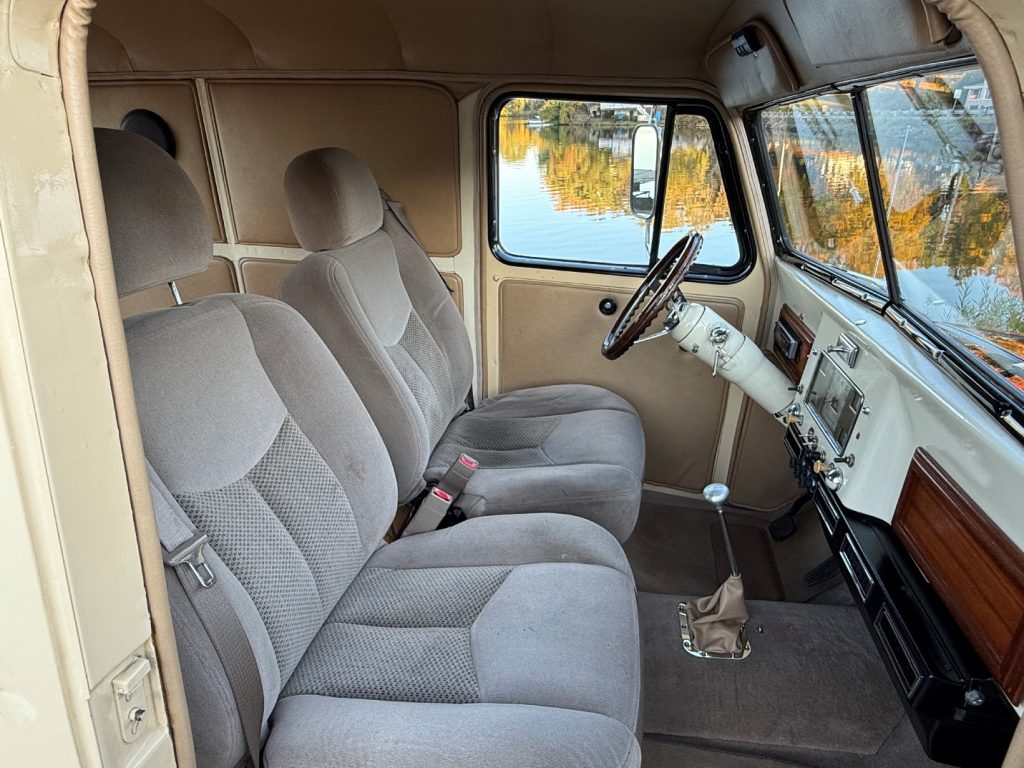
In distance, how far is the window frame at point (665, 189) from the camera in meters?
2.29

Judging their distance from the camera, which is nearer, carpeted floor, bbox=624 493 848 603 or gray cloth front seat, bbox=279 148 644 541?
gray cloth front seat, bbox=279 148 644 541

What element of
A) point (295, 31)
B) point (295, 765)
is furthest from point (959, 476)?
point (295, 31)

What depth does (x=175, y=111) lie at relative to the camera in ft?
8.99

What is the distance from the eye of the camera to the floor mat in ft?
5.18

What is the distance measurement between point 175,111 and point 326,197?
1417 millimetres

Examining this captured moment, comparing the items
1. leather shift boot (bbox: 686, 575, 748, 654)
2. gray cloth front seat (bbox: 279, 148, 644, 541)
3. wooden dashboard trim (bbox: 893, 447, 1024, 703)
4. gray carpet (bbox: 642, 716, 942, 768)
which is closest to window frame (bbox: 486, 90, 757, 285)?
gray cloth front seat (bbox: 279, 148, 644, 541)

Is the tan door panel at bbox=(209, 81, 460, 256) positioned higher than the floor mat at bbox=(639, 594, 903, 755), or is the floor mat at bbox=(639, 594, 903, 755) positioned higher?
the tan door panel at bbox=(209, 81, 460, 256)

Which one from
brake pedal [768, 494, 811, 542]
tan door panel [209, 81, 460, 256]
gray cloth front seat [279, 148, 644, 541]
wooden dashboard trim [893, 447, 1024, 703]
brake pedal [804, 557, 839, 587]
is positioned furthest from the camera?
tan door panel [209, 81, 460, 256]

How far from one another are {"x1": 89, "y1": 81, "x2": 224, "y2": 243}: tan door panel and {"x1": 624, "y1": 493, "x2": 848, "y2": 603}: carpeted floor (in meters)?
2.16

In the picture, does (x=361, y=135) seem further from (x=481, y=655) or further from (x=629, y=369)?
(x=481, y=655)

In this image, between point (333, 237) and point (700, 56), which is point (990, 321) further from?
point (333, 237)

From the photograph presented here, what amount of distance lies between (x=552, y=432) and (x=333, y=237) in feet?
3.00

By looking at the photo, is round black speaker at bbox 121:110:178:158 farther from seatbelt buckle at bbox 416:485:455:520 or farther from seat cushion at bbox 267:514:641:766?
seat cushion at bbox 267:514:641:766

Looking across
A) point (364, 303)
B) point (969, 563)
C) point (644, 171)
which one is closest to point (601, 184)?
point (644, 171)
